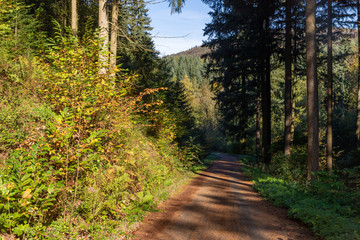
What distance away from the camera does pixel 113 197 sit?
5.75 metres

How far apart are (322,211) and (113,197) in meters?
5.50

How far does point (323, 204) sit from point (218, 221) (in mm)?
3393

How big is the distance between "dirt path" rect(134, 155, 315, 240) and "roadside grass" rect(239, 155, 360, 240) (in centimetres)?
35

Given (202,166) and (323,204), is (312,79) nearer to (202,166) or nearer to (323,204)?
(323,204)

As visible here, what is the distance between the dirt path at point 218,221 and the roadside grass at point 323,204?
350mm

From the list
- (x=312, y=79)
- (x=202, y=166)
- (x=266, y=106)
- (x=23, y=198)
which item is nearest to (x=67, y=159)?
(x=23, y=198)

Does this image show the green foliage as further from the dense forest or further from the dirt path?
the dirt path

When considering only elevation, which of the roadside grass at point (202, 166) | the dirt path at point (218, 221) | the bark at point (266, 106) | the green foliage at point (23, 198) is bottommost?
the roadside grass at point (202, 166)

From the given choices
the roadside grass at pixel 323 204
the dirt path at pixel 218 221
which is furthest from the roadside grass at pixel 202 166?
the dirt path at pixel 218 221

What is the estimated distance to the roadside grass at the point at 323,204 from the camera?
5.31 metres

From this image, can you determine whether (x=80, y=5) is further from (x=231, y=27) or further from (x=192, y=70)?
(x=192, y=70)

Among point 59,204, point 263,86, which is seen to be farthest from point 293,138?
point 59,204

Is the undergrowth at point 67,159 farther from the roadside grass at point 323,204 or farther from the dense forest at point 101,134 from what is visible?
the roadside grass at point 323,204

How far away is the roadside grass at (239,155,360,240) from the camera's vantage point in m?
5.31
